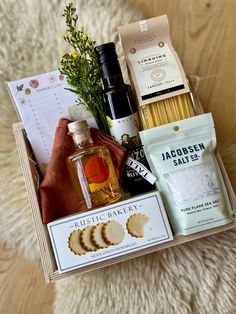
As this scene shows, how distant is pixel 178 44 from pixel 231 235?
452 millimetres

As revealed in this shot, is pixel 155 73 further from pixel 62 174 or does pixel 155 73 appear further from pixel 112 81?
pixel 62 174

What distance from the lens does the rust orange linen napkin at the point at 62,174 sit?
32.5 inches

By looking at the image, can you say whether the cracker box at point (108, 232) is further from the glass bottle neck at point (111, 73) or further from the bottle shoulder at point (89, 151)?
the glass bottle neck at point (111, 73)

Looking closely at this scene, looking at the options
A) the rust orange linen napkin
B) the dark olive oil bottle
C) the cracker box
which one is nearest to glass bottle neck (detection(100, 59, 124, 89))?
the dark olive oil bottle

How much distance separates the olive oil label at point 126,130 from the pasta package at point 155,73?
0.07 feet

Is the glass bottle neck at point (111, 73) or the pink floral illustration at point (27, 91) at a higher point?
the pink floral illustration at point (27, 91)

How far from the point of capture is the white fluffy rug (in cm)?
87

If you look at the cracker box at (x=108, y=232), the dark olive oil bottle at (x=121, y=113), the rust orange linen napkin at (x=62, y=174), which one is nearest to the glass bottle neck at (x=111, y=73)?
the dark olive oil bottle at (x=121, y=113)

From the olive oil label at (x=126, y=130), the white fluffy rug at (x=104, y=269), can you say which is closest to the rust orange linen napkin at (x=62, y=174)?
the olive oil label at (x=126, y=130)

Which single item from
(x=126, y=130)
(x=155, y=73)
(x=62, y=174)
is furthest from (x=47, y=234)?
(x=155, y=73)

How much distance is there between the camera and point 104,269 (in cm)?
90

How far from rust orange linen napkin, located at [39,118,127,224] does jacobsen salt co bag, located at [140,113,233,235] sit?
Result: 0.06 metres

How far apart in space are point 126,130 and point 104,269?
299 millimetres

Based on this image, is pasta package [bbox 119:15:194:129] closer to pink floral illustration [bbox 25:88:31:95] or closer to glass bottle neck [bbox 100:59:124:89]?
glass bottle neck [bbox 100:59:124:89]
